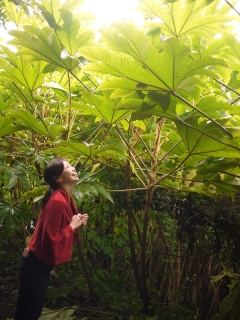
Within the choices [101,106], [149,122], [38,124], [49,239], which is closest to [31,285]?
[49,239]

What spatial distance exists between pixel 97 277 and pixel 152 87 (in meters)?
→ 1.53

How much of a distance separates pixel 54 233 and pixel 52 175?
0.26m

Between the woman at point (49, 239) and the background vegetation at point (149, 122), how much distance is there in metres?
0.08

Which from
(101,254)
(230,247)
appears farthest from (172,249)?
(230,247)

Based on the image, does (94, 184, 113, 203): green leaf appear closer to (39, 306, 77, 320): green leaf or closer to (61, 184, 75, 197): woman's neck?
(61, 184, 75, 197): woman's neck

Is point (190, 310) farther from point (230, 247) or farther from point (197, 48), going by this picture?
point (197, 48)

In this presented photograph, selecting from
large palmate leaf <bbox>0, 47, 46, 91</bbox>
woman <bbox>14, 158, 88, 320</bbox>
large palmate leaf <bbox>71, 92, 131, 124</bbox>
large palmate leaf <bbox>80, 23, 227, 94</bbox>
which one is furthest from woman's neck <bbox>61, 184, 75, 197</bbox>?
large palmate leaf <bbox>80, 23, 227, 94</bbox>

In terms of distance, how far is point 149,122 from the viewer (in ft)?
5.29

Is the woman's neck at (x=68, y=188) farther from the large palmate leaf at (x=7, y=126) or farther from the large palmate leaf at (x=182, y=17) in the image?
the large palmate leaf at (x=182, y=17)

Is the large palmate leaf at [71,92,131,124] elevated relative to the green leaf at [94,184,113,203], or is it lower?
elevated

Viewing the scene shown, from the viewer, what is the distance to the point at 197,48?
1.42m

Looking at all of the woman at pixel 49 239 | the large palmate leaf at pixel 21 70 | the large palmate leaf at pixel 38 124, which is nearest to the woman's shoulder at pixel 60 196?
the woman at pixel 49 239

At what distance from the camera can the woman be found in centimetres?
132

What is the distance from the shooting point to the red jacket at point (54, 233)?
1.31m
